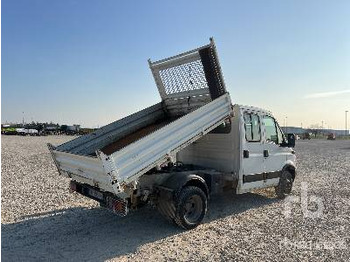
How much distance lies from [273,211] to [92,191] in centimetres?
430

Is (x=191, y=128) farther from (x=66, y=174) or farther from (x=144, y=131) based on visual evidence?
(x=66, y=174)

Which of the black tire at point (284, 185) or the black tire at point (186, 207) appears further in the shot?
the black tire at point (284, 185)

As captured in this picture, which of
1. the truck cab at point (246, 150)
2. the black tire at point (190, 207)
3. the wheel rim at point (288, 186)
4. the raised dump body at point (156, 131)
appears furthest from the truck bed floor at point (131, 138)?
the wheel rim at point (288, 186)

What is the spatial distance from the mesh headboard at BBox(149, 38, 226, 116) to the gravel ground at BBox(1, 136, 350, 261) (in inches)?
103

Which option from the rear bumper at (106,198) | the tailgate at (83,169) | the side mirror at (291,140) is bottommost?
the rear bumper at (106,198)

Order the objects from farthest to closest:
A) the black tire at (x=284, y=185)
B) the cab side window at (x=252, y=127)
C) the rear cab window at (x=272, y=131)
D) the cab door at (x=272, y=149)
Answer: the black tire at (x=284, y=185), the rear cab window at (x=272, y=131), the cab door at (x=272, y=149), the cab side window at (x=252, y=127)

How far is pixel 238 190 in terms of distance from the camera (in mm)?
7828

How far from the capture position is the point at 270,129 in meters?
8.92

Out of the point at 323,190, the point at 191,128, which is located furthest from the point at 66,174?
the point at 323,190

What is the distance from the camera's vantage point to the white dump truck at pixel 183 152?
575 cm

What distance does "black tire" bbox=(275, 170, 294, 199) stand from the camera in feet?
30.3

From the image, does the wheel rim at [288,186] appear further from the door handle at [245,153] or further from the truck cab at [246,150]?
the door handle at [245,153]

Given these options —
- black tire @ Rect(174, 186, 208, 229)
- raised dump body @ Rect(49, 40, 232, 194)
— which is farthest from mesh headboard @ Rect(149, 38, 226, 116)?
black tire @ Rect(174, 186, 208, 229)

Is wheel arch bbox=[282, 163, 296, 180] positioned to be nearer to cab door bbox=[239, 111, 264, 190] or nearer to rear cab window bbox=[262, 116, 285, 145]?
rear cab window bbox=[262, 116, 285, 145]
